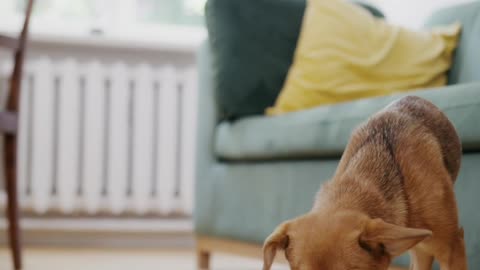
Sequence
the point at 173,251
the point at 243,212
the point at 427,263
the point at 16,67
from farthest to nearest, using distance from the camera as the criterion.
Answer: the point at 173,251
the point at 16,67
the point at 243,212
the point at 427,263

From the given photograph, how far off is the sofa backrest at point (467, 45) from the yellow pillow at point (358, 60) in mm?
27

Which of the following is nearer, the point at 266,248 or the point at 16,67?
the point at 266,248

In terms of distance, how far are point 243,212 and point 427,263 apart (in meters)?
0.84

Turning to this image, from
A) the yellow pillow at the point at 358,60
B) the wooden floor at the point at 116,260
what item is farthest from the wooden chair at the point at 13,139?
the yellow pillow at the point at 358,60

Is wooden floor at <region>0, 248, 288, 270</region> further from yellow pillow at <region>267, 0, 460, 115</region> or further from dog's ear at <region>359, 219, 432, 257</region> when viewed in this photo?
dog's ear at <region>359, 219, 432, 257</region>

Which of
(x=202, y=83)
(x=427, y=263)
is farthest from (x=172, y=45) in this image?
(x=427, y=263)

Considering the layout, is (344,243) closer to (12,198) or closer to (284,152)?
(284,152)

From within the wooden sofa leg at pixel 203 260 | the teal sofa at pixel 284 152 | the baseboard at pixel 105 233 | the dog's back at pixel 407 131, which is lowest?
the baseboard at pixel 105 233

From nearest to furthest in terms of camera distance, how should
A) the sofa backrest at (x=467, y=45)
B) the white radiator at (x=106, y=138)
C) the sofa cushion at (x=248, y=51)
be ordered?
1. the sofa backrest at (x=467, y=45)
2. the sofa cushion at (x=248, y=51)
3. the white radiator at (x=106, y=138)

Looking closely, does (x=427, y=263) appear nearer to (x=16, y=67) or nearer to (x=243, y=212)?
(x=243, y=212)

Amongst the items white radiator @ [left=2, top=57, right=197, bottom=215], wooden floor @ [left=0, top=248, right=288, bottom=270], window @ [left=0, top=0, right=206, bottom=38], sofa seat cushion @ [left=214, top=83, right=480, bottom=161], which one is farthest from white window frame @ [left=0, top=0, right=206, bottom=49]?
sofa seat cushion @ [left=214, top=83, right=480, bottom=161]

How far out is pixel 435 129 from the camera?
1194 millimetres

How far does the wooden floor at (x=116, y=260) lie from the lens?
242 cm

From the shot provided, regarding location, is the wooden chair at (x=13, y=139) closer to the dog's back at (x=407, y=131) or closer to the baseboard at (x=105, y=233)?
the baseboard at (x=105, y=233)
